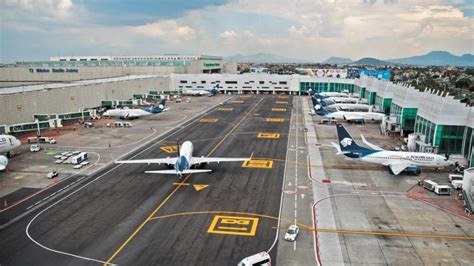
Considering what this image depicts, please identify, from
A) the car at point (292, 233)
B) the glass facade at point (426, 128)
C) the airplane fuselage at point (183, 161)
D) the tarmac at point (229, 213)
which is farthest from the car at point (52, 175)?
the glass facade at point (426, 128)

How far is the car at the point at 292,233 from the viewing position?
39266 millimetres

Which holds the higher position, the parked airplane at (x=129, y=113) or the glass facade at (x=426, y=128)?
the glass facade at (x=426, y=128)

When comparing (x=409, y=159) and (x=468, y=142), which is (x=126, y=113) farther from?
(x=468, y=142)

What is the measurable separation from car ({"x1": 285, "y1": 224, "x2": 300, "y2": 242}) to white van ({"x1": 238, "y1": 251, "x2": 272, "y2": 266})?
→ 569 centimetres

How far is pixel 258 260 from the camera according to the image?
3328cm

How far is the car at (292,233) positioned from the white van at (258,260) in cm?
569

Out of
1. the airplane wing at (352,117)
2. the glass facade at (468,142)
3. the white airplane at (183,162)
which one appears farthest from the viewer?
the airplane wing at (352,117)

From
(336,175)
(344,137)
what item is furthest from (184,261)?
(344,137)

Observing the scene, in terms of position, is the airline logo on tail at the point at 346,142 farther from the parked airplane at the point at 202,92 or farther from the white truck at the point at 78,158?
the parked airplane at the point at 202,92

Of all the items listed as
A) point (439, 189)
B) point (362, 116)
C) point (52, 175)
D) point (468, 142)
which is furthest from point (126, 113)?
point (468, 142)

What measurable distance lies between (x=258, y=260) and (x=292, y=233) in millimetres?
7790

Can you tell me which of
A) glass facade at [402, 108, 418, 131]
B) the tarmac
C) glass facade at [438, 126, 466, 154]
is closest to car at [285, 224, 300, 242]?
the tarmac

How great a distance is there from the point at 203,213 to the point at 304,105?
119443 millimetres

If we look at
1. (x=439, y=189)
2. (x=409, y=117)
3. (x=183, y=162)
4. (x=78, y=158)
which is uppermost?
(x=409, y=117)
